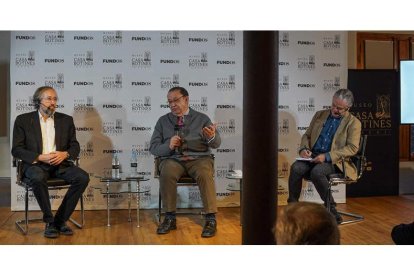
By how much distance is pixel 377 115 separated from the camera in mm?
6543

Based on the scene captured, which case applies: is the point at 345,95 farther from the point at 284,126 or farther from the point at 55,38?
Answer: the point at 55,38

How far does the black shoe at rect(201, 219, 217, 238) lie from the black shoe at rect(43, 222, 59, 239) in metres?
1.19

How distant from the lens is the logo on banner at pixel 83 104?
572 centimetres

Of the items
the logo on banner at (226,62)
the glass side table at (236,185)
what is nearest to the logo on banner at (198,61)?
the logo on banner at (226,62)

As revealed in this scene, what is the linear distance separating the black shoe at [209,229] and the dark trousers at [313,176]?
33.2 inches

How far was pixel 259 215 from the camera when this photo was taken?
3131mm

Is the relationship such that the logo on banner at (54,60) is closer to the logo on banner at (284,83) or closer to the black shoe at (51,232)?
the black shoe at (51,232)

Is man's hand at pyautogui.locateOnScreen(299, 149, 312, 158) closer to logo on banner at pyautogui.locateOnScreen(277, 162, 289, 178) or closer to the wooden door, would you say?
logo on banner at pyautogui.locateOnScreen(277, 162, 289, 178)

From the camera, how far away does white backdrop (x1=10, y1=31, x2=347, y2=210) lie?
223 inches

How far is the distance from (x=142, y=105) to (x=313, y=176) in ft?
6.24

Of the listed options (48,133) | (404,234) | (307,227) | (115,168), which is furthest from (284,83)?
(307,227)

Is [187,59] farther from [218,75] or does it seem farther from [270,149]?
[270,149]

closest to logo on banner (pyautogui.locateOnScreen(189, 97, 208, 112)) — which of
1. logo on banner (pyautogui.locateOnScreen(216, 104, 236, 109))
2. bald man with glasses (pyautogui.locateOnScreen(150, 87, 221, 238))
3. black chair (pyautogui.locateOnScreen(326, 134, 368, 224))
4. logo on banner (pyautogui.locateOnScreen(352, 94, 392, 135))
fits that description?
logo on banner (pyautogui.locateOnScreen(216, 104, 236, 109))
